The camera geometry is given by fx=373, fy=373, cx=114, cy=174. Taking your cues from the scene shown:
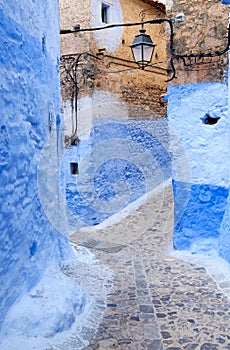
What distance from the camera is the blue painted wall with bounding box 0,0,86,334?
3531 millimetres

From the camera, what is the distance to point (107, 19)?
10.4 m

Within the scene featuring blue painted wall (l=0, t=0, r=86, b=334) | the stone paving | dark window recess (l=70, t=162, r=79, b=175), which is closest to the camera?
blue painted wall (l=0, t=0, r=86, b=334)

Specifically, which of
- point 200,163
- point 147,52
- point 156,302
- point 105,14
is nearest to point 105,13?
point 105,14

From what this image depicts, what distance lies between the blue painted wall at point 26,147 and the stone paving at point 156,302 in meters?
1.08

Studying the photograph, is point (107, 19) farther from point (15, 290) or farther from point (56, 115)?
point (15, 290)

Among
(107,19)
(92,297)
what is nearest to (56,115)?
(92,297)

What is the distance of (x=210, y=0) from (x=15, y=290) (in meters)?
5.59

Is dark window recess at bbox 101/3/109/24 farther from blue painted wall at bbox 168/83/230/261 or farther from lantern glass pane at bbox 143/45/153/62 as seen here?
lantern glass pane at bbox 143/45/153/62

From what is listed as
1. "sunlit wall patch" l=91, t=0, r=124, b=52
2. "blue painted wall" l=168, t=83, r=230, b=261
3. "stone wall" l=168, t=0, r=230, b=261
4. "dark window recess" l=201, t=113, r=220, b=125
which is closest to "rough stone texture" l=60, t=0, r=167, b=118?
"sunlit wall patch" l=91, t=0, r=124, b=52

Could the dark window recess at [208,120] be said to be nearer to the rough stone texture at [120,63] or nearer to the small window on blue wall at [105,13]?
the rough stone texture at [120,63]

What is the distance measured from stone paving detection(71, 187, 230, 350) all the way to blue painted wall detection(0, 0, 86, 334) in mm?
1077

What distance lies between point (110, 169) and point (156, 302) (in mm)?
6049

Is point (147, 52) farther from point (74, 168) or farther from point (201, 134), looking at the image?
point (74, 168)

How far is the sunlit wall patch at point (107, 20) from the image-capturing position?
9.92 metres
